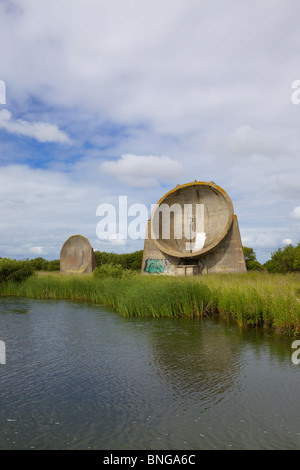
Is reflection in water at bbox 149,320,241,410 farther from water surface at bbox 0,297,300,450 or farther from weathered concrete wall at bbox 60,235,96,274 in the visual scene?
weathered concrete wall at bbox 60,235,96,274

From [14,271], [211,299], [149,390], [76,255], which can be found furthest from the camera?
[76,255]

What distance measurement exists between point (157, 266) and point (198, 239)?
4.16m

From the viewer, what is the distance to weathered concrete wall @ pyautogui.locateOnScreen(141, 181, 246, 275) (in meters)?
27.8

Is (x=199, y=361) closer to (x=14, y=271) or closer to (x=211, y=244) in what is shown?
(x=211, y=244)

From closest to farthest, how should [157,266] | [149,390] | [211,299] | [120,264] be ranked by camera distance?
[149,390]
[211,299]
[120,264]
[157,266]

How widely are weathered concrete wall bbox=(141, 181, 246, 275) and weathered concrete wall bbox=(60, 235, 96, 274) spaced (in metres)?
12.3

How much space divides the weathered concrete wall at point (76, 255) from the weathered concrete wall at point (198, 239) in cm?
1229

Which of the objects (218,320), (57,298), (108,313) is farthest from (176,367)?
(57,298)

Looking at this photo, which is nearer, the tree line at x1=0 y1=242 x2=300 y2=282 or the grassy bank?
the grassy bank

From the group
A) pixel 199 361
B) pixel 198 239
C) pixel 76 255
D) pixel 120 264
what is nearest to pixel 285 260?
pixel 198 239

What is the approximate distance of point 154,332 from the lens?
11.7 m

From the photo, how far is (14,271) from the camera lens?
27.4m

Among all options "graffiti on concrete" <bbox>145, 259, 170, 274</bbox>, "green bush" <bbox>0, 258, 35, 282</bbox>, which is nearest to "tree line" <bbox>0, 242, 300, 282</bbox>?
"green bush" <bbox>0, 258, 35, 282</bbox>
